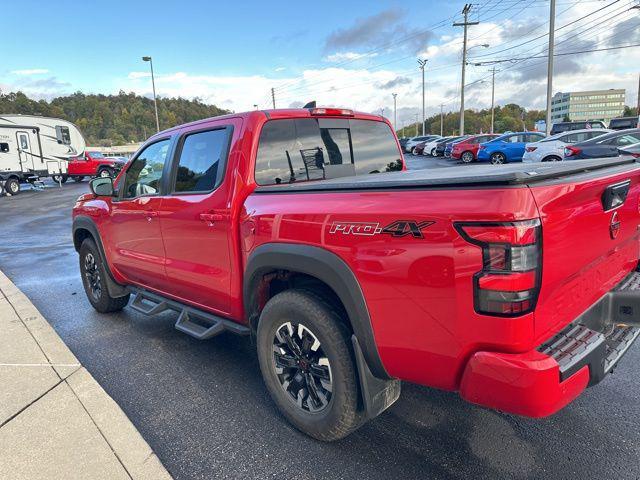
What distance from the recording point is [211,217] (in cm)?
325

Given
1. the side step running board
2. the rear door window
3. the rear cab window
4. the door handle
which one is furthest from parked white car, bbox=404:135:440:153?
the door handle

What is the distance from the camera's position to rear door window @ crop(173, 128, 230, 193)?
10.9 ft

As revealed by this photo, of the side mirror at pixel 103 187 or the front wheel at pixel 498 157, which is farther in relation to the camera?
the front wheel at pixel 498 157

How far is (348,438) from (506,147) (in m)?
24.0

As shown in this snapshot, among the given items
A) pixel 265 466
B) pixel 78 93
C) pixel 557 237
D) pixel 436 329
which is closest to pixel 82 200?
pixel 265 466

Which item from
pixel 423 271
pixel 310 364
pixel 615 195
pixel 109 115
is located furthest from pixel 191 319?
pixel 109 115

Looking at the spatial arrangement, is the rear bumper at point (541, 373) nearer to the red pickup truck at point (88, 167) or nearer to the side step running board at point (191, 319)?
the side step running board at point (191, 319)

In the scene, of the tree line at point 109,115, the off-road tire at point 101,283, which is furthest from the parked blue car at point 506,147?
the tree line at point 109,115

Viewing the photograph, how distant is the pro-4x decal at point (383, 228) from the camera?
2039mm

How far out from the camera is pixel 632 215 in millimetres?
2781

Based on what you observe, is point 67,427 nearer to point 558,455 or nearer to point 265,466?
point 265,466

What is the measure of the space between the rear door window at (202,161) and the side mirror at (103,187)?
1195mm

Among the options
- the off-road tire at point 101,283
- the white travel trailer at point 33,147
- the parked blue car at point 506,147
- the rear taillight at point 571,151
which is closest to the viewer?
the off-road tire at point 101,283

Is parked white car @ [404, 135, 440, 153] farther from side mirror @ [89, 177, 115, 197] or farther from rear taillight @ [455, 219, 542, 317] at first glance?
rear taillight @ [455, 219, 542, 317]
